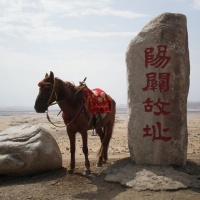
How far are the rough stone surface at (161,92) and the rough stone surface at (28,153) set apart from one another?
242cm

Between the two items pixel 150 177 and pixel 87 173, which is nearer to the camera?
pixel 150 177

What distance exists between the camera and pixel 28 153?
8.61 metres

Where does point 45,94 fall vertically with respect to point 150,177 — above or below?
above

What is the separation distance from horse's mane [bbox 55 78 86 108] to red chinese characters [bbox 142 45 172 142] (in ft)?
6.08

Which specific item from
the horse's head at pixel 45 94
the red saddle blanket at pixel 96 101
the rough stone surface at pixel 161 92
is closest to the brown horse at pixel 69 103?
the horse's head at pixel 45 94

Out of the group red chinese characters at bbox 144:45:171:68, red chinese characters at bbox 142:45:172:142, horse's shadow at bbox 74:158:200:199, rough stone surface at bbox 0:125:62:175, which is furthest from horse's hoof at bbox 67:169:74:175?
red chinese characters at bbox 144:45:171:68

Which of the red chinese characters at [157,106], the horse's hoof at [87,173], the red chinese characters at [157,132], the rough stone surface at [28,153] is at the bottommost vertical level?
the horse's hoof at [87,173]

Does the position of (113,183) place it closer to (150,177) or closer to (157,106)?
(150,177)

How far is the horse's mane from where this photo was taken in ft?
27.0

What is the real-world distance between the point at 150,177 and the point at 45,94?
334 centimetres

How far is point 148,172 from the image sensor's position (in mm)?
7840

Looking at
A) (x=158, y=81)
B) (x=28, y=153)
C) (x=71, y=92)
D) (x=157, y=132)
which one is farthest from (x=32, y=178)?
(x=158, y=81)

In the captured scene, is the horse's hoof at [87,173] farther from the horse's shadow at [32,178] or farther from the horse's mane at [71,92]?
the horse's mane at [71,92]

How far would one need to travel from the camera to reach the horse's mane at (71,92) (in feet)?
27.0
